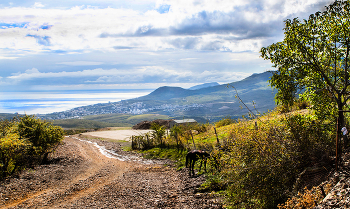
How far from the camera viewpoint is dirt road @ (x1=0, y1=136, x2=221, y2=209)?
34.4 ft

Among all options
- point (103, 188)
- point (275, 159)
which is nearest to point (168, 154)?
point (103, 188)

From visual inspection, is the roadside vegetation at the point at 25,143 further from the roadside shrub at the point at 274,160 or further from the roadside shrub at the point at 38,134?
the roadside shrub at the point at 274,160

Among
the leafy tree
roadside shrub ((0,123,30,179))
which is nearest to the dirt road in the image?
roadside shrub ((0,123,30,179))

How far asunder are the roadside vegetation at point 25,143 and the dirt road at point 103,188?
2.76ft

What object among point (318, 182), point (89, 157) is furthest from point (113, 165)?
point (318, 182)

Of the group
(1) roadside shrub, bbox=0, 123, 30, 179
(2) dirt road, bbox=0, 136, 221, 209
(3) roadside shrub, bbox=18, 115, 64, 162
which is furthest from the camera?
(3) roadside shrub, bbox=18, 115, 64, 162

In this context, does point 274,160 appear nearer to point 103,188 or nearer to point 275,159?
point 275,159

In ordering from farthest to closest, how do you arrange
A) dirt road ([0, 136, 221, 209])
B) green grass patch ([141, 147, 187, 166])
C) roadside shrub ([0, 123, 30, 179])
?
green grass patch ([141, 147, 187, 166]), roadside shrub ([0, 123, 30, 179]), dirt road ([0, 136, 221, 209])

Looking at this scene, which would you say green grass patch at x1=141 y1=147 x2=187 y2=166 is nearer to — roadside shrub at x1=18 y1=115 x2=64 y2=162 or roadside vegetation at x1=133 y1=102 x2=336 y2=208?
roadside shrub at x1=18 y1=115 x2=64 y2=162

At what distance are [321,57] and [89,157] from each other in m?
21.0

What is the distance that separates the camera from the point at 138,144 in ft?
91.8

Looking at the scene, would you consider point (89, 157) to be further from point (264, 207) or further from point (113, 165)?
point (264, 207)

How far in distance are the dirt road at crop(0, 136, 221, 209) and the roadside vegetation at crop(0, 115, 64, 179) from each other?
84cm

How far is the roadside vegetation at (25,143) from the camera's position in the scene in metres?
13.4
